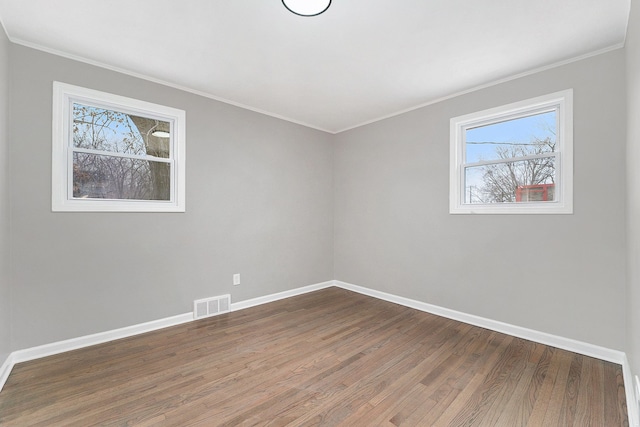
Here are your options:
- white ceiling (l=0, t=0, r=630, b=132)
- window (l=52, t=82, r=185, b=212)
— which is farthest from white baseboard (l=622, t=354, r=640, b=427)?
window (l=52, t=82, r=185, b=212)

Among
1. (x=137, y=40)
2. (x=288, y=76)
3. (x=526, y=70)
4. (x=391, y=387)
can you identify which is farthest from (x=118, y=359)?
(x=526, y=70)

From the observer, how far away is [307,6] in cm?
181

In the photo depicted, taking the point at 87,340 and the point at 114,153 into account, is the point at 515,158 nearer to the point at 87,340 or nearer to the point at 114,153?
the point at 114,153

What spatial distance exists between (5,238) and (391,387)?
3154 mm

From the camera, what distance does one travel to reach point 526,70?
8.78ft

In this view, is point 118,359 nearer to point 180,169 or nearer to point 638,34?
point 180,169

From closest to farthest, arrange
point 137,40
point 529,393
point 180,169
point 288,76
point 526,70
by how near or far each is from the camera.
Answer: point 529,393 → point 137,40 → point 526,70 → point 288,76 → point 180,169

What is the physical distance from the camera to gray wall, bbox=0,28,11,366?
205cm

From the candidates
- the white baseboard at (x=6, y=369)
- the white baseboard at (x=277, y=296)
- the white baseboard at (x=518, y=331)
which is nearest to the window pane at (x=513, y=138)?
the white baseboard at (x=518, y=331)

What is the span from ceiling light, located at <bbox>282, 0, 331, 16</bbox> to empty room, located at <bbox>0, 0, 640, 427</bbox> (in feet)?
0.04

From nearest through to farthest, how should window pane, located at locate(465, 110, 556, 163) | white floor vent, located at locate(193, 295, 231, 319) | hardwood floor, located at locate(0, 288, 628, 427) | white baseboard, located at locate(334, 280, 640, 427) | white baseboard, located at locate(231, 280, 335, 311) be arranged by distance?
hardwood floor, located at locate(0, 288, 628, 427), white baseboard, located at locate(334, 280, 640, 427), window pane, located at locate(465, 110, 556, 163), white floor vent, located at locate(193, 295, 231, 319), white baseboard, located at locate(231, 280, 335, 311)

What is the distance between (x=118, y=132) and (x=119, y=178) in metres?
0.47

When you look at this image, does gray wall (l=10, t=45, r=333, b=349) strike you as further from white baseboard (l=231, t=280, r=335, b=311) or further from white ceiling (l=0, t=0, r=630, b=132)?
white ceiling (l=0, t=0, r=630, b=132)

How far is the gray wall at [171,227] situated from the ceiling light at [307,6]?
1873mm
